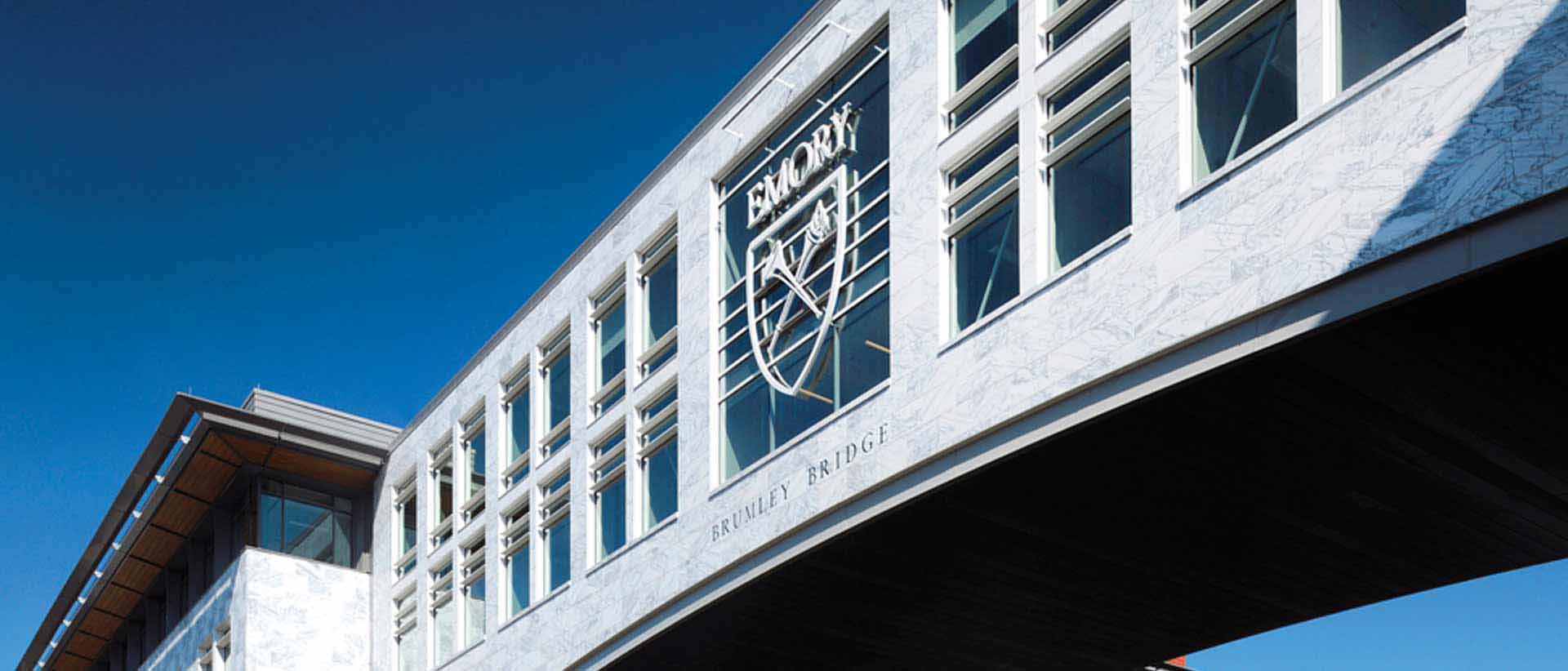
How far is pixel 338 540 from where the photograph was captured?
1574 inches

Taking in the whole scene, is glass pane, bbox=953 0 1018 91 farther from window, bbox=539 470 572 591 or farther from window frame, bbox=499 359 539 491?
window frame, bbox=499 359 539 491

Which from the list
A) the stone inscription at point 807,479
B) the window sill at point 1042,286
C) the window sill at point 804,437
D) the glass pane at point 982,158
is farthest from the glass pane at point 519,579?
the glass pane at point 982,158

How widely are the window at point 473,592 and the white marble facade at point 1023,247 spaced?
0.38 meters

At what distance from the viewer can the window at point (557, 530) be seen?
30.0 metres

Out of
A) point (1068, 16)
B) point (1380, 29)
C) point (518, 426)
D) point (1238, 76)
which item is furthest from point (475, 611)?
point (1380, 29)

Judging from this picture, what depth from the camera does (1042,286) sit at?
19547 millimetres

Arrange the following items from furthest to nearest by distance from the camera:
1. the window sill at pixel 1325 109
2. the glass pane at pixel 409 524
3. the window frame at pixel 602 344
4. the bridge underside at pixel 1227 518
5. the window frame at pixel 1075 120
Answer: the glass pane at pixel 409 524
the window frame at pixel 602 344
the window frame at pixel 1075 120
the bridge underside at pixel 1227 518
the window sill at pixel 1325 109

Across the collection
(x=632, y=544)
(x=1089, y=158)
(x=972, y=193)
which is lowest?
(x=632, y=544)

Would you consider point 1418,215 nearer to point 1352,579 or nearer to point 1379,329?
point 1379,329

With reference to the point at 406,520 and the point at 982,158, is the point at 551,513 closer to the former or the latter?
the point at 406,520

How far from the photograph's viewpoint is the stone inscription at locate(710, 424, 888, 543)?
2211 cm

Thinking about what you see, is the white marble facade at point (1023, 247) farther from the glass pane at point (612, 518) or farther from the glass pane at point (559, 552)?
the glass pane at point (559, 552)

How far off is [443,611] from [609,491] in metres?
7.68

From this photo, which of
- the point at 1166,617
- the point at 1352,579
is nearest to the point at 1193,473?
the point at 1352,579
